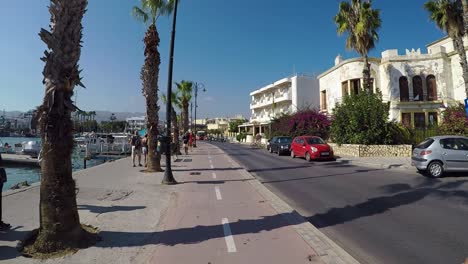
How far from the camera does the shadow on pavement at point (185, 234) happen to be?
5168mm

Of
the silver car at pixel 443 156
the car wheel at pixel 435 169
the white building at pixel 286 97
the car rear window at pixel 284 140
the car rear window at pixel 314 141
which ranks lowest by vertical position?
the car wheel at pixel 435 169

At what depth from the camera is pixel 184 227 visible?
601cm

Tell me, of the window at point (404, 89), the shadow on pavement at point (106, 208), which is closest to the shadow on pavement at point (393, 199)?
the shadow on pavement at point (106, 208)

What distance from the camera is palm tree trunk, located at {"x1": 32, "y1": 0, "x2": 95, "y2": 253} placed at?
478 cm

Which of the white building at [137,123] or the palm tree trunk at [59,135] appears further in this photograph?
the white building at [137,123]

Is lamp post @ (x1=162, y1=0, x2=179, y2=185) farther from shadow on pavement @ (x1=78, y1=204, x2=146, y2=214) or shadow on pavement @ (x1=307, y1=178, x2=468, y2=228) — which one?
shadow on pavement @ (x1=307, y1=178, x2=468, y2=228)

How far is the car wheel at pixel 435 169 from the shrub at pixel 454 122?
9.07m

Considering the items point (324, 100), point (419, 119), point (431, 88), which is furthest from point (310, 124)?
point (324, 100)

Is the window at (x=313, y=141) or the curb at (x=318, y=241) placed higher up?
the window at (x=313, y=141)

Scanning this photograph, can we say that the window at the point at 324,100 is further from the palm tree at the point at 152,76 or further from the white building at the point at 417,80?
the palm tree at the point at 152,76

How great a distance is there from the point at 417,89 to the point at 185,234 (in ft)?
104

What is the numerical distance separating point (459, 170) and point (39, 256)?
13.9m

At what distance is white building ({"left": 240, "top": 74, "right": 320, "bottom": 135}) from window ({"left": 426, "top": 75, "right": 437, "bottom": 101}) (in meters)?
16.0

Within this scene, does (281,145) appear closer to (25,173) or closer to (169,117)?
(169,117)
